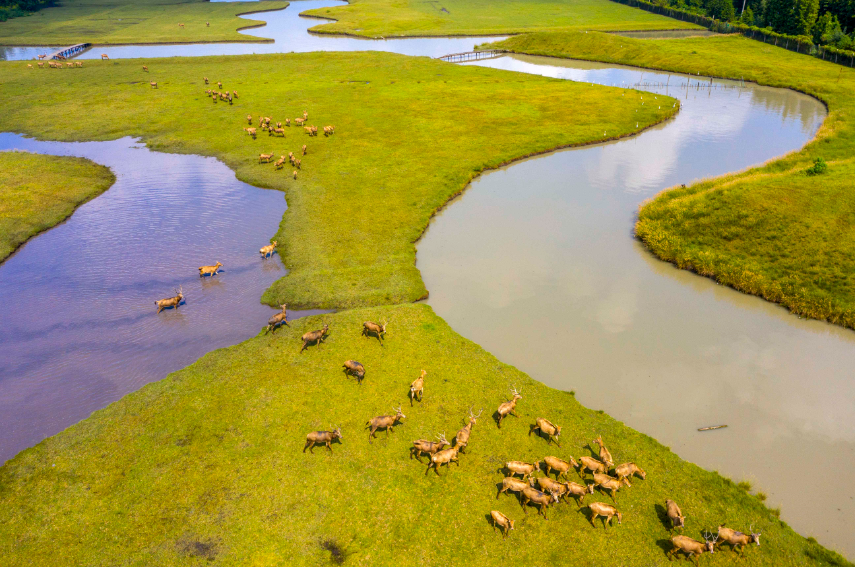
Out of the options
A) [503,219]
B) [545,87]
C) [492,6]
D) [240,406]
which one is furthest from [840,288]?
[492,6]

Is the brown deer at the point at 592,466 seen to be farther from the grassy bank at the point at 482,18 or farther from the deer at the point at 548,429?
the grassy bank at the point at 482,18

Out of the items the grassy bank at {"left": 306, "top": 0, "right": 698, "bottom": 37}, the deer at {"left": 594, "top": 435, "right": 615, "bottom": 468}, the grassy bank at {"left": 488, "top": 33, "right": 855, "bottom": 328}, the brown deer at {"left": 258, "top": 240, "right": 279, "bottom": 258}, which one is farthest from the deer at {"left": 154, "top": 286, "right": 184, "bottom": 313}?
the grassy bank at {"left": 306, "top": 0, "right": 698, "bottom": 37}

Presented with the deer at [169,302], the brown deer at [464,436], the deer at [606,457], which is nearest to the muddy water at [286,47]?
the deer at [169,302]

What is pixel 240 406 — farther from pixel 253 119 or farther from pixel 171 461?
pixel 253 119

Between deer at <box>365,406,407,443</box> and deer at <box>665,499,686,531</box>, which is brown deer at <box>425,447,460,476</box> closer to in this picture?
deer at <box>365,406,407,443</box>

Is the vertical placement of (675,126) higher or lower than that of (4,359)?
higher

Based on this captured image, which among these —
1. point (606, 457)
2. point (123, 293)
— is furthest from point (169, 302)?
point (606, 457)

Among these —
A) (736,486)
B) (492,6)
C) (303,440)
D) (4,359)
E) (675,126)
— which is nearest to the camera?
(736,486)
